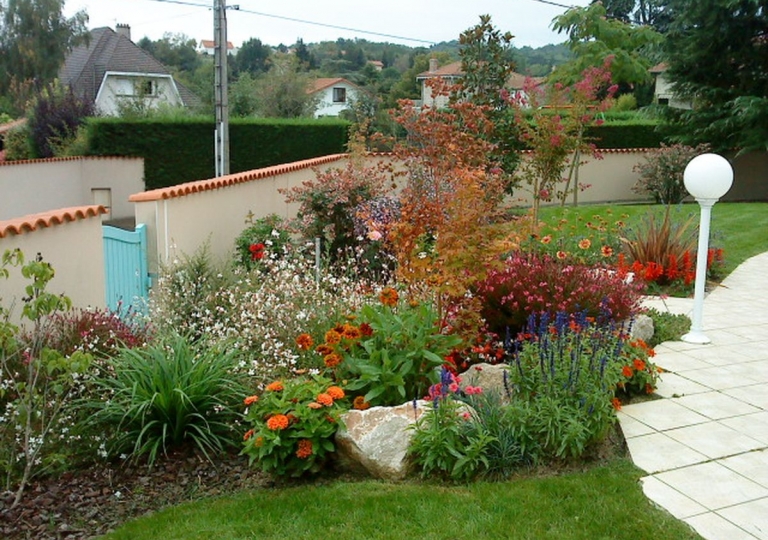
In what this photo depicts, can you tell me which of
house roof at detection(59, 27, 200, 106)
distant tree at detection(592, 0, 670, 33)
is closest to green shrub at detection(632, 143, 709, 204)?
distant tree at detection(592, 0, 670, 33)

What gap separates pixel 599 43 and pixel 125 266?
22.0m

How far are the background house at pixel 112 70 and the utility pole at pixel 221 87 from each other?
876 inches

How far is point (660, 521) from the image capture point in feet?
10.9

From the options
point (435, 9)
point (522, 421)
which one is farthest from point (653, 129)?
point (522, 421)

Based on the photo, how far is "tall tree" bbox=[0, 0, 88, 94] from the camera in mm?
39719

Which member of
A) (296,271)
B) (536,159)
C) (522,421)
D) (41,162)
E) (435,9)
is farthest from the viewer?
(435,9)

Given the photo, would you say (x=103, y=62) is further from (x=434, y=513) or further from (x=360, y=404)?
(x=434, y=513)

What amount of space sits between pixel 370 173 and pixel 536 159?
5.24 metres

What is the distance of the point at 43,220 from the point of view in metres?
5.27

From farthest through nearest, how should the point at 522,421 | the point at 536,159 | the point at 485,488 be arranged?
1. the point at 536,159
2. the point at 522,421
3. the point at 485,488

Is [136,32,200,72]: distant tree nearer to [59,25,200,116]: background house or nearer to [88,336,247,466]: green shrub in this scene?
[59,25,200,116]: background house

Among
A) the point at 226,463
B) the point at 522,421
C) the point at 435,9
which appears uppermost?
the point at 435,9

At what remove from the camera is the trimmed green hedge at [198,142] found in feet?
61.2

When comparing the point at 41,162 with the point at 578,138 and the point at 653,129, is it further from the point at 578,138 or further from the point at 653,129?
the point at 653,129
